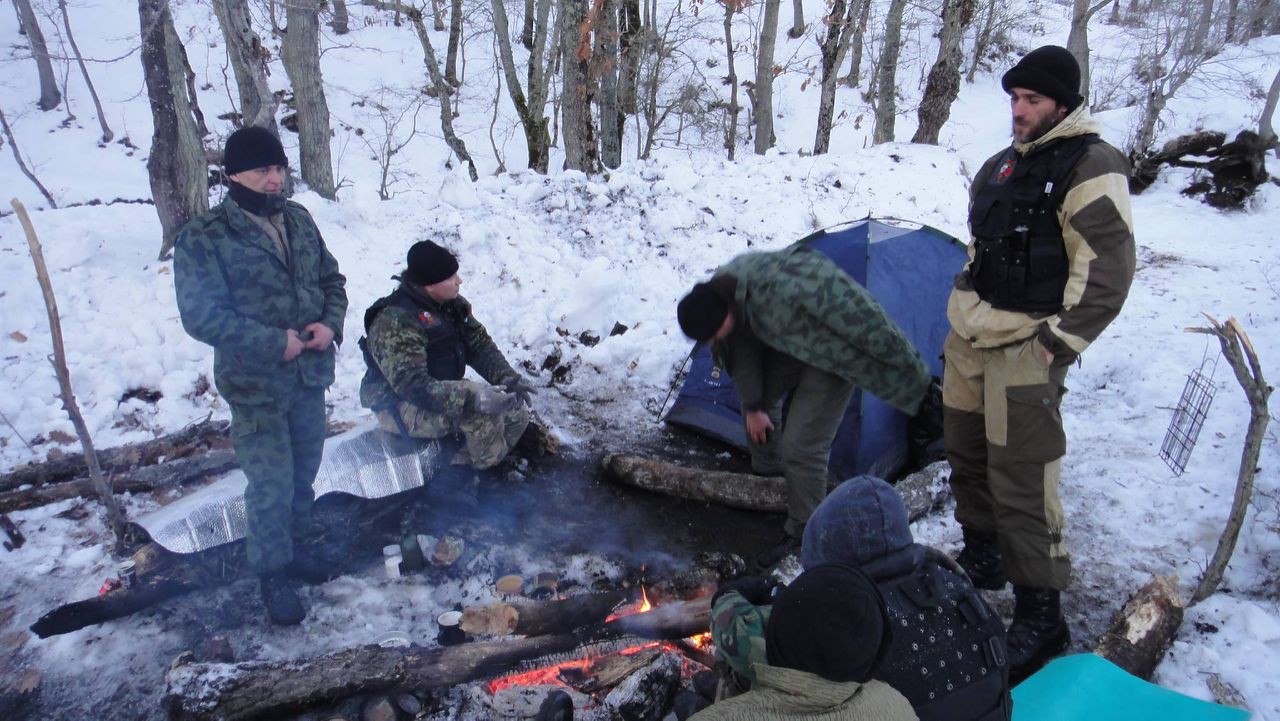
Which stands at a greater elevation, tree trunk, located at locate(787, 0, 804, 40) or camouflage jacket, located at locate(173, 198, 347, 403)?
tree trunk, located at locate(787, 0, 804, 40)

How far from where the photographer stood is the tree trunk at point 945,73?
1118 cm

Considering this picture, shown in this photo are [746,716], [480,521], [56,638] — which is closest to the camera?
[746,716]

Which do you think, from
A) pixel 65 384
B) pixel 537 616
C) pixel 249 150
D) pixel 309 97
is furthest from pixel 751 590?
pixel 309 97

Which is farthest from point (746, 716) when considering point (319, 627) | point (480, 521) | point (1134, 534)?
point (1134, 534)

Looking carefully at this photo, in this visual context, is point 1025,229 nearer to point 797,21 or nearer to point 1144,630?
point 1144,630

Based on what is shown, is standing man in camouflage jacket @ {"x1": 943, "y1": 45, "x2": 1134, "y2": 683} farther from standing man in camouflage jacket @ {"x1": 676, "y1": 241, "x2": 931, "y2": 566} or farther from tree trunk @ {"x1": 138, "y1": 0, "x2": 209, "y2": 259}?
tree trunk @ {"x1": 138, "y1": 0, "x2": 209, "y2": 259}

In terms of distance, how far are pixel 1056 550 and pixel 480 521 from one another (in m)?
3.28

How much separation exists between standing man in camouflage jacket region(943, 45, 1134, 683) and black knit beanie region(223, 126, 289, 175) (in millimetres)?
3392

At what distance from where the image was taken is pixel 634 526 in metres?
4.71

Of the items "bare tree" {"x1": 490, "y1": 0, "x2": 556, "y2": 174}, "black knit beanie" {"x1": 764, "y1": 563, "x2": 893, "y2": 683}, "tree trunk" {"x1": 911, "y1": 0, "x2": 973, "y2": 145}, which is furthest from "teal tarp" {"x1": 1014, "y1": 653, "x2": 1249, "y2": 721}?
"tree trunk" {"x1": 911, "y1": 0, "x2": 973, "y2": 145}

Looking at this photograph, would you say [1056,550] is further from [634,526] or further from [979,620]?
[634,526]

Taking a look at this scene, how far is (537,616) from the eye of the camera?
3426 millimetres

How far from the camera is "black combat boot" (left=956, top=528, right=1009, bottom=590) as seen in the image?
3.74 m

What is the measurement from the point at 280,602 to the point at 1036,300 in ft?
13.1
